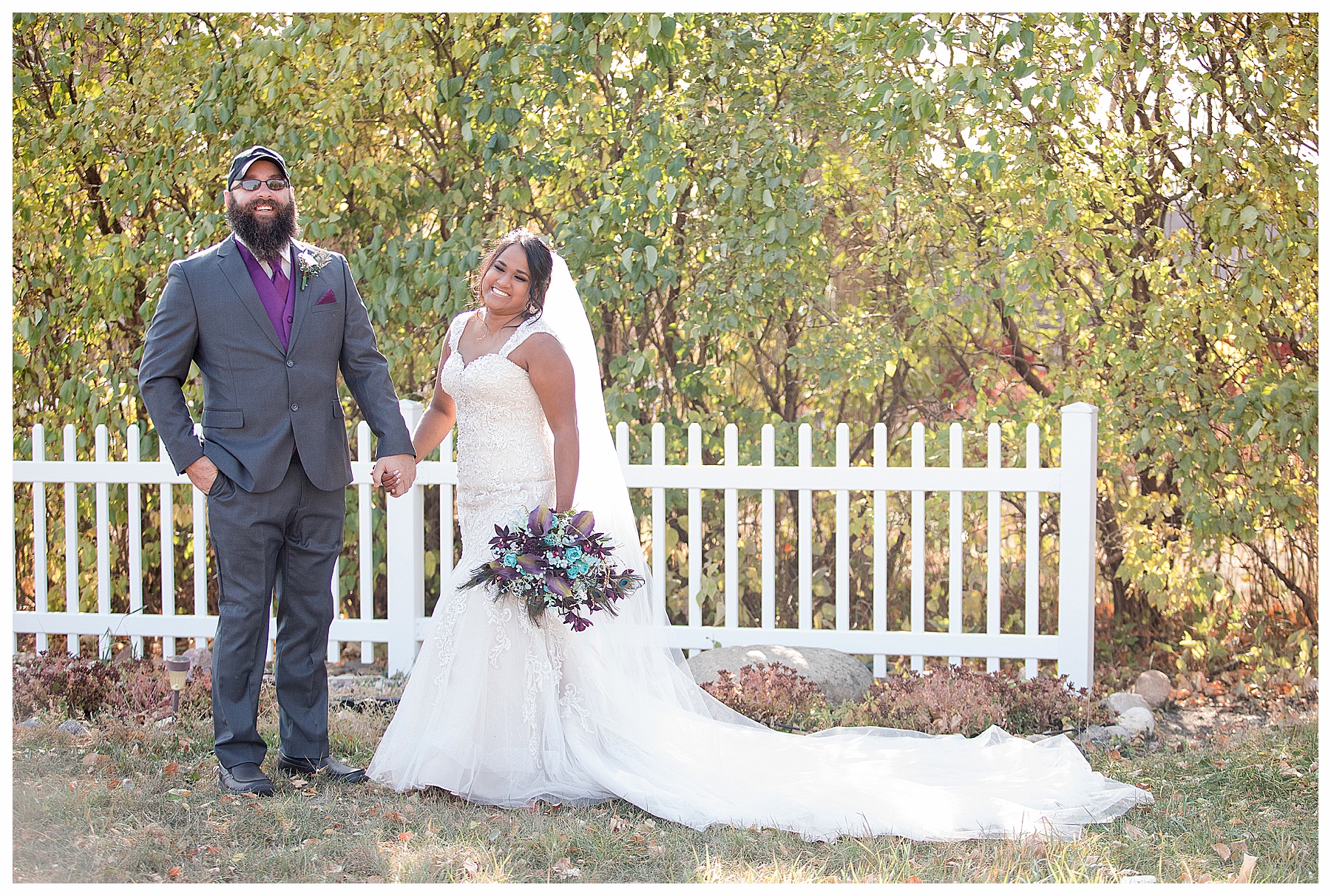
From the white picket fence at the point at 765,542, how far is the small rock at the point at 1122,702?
5.2 inches

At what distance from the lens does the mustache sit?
11.2 feet

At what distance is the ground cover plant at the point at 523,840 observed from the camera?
2891 mm

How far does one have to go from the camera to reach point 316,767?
3.63 m

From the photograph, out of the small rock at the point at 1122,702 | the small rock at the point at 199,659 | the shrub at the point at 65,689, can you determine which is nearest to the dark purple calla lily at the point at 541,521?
the small rock at the point at 199,659

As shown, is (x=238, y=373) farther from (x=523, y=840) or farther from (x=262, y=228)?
(x=523, y=840)

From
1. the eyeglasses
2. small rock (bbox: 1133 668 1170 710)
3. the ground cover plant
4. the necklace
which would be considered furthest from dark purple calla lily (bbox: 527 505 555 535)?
small rock (bbox: 1133 668 1170 710)

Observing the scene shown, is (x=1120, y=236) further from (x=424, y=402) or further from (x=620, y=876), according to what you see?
(x=620, y=876)

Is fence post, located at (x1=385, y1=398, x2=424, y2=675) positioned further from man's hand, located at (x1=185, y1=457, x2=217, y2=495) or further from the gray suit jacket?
man's hand, located at (x1=185, y1=457, x2=217, y2=495)

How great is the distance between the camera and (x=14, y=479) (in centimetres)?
548

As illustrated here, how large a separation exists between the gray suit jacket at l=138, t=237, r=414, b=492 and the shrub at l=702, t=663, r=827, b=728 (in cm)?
176

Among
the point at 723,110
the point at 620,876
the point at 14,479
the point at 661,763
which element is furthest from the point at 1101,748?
the point at 14,479

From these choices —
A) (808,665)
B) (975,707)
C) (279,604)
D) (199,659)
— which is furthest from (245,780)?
(975,707)

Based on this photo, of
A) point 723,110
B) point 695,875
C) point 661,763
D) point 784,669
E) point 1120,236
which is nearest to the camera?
point 695,875
